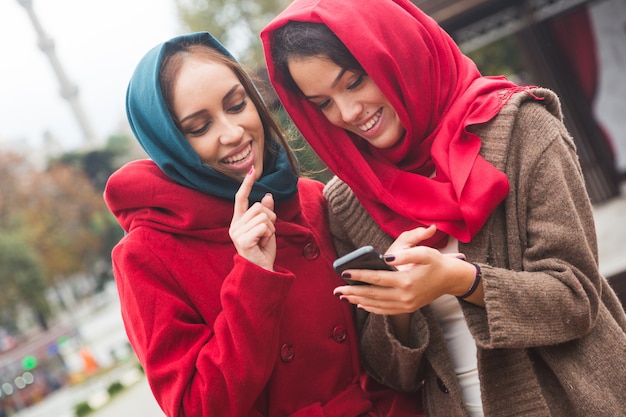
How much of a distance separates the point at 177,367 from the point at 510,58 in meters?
13.9

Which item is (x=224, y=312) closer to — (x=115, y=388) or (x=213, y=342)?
(x=213, y=342)

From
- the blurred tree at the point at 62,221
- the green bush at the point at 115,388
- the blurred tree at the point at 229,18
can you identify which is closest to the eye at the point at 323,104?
the green bush at the point at 115,388

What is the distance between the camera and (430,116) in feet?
7.18

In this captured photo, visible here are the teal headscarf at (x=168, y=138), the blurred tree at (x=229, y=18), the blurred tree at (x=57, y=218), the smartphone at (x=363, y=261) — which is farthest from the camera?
the blurred tree at (x=57, y=218)

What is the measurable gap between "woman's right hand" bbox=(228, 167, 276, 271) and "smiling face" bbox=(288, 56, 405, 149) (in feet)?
1.27

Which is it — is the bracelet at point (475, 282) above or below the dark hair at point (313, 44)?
below

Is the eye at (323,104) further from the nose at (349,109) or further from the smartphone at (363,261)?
the smartphone at (363,261)

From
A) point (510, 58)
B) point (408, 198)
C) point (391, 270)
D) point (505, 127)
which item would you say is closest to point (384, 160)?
point (408, 198)

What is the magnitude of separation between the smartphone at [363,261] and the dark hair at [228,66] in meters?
0.80

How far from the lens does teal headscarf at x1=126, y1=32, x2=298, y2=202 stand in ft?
6.82

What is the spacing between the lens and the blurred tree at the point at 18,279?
2905 cm

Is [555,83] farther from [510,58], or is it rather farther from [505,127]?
[505,127]

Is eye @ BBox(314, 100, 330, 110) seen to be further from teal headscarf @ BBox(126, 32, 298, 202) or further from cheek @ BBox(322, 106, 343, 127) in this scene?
teal headscarf @ BBox(126, 32, 298, 202)

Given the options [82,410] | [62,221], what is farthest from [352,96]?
[62,221]
